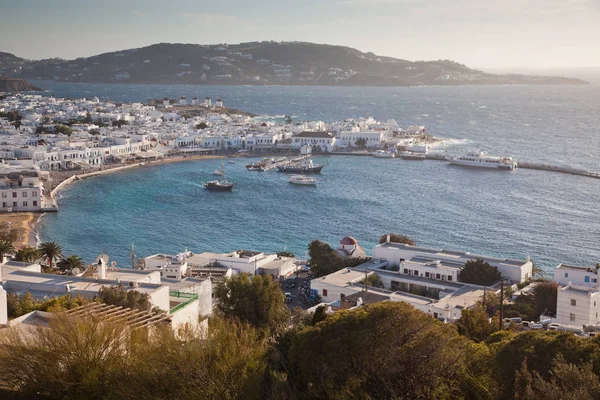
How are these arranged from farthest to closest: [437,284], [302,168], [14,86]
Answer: [14,86], [302,168], [437,284]

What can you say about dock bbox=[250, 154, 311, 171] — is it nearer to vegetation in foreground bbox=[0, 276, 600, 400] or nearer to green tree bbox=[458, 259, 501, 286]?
green tree bbox=[458, 259, 501, 286]

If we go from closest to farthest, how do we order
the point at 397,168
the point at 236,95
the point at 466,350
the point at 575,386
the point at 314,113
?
1. the point at 575,386
2. the point at 466,350
3. the point at 397,168
4. the point at 314,113
5. the point at 236,95

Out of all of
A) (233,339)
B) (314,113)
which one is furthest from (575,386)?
(314,113)

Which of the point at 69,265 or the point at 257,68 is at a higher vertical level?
the point at 257,68

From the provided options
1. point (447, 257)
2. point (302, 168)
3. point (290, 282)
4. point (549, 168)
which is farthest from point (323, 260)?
point (549, 168)

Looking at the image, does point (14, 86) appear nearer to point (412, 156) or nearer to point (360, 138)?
point (360, 138)

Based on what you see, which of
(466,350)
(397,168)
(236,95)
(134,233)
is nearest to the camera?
(466,350)

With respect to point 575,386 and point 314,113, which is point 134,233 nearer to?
point 575,386
